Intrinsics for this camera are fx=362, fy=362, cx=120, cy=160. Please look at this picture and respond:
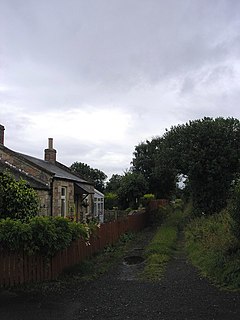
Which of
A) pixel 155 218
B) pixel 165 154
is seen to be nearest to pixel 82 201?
pixel 165 154

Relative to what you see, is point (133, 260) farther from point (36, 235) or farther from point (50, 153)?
point (50, 153)

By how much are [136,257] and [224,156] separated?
1210 cm

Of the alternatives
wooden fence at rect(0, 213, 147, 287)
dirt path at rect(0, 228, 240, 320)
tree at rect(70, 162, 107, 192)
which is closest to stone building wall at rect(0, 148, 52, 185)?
wooden fence at rect(0, 213, 147, 287)

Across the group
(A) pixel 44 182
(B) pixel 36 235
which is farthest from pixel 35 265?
(A) pixel 44 182

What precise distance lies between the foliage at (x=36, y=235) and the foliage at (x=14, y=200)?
7.14 feet

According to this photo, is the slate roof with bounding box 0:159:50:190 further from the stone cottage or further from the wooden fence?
the wooden fence

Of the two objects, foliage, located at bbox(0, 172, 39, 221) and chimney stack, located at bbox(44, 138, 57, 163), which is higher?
chimney stack, located at bbox(44, 138, 57, 163)

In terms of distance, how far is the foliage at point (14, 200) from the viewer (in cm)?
1137

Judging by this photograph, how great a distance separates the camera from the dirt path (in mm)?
6941

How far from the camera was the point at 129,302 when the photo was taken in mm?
7852

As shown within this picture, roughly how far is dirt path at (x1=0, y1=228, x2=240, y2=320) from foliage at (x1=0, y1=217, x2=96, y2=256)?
1102 millimetres

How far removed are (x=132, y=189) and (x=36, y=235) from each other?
29921 millimetres

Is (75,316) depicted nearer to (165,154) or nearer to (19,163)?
(19,163)

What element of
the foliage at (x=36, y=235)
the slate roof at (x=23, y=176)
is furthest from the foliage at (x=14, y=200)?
the slate roof at (x=23, y=176)
